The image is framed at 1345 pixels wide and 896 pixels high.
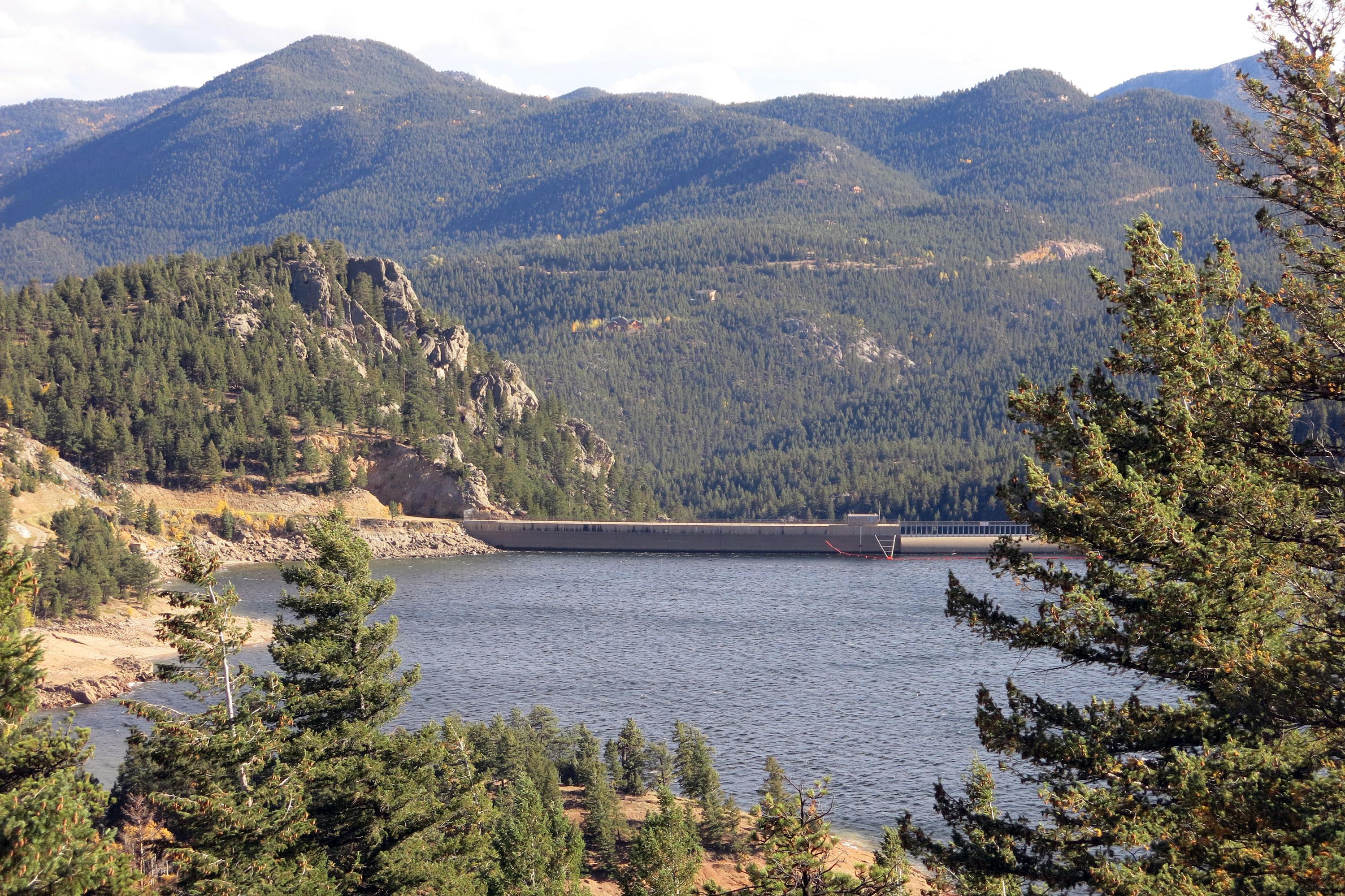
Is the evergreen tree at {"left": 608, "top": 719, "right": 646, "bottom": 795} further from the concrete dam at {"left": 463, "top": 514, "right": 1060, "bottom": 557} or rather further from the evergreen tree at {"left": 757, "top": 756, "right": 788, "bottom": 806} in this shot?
the concrete dam at {"left": 463, "top": 514, "right": 1060, "bottom": 557}

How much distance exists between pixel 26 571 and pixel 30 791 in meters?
4.20

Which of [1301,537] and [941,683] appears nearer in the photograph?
[1301,537]

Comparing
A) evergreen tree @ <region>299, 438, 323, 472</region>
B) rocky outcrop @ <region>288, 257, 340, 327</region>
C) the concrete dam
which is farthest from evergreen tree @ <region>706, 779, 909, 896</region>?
rocky outcrop @ <region>288, 257, 340, 327</region>

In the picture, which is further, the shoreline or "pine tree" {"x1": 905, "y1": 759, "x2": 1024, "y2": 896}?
the shoreline

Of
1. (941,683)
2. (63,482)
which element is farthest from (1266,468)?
(63,482)

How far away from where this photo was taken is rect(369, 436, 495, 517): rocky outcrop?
161500mm

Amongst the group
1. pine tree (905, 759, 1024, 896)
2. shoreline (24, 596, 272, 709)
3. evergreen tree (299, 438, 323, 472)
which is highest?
evergreen tree (299, 438, 323, 472)

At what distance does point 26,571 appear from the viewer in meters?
20.7

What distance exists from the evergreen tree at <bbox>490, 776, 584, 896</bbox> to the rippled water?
1525 centimetres

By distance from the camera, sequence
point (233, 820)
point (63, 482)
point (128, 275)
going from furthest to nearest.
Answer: point (128, 275) → point (63, 482) → point (233, 820)

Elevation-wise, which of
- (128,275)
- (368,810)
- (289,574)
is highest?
(128,275)

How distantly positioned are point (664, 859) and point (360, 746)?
7161mm

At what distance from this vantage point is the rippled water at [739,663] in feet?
205

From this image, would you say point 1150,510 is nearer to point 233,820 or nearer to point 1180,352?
point 1180,352
